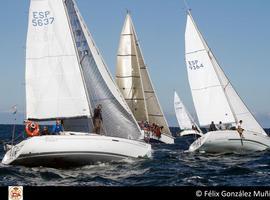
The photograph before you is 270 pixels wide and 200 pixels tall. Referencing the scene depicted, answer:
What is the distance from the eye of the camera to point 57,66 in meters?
25.2

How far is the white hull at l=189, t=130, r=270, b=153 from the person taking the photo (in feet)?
110

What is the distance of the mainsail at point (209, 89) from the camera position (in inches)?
1497

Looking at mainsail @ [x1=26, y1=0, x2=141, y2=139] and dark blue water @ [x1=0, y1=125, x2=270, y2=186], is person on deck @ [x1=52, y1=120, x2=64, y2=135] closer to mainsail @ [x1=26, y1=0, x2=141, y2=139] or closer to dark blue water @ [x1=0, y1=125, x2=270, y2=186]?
mainsail @ [x1=26, y1=0, x2=141, y2=139]

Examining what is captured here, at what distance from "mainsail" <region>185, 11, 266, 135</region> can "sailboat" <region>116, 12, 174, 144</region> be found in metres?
16.9

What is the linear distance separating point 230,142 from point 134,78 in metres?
24.7

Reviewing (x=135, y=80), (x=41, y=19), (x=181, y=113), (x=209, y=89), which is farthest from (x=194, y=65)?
(x=181, y=113)

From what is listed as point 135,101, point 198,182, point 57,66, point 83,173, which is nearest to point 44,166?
point 83,173

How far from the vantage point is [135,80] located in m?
57.0

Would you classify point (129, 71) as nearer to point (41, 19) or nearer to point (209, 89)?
point (209, 89)

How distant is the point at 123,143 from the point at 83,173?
3.42 metres

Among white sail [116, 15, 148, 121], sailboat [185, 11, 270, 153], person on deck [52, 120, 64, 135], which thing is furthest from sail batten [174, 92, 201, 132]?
person on deck [52, 120, 64, 135]
